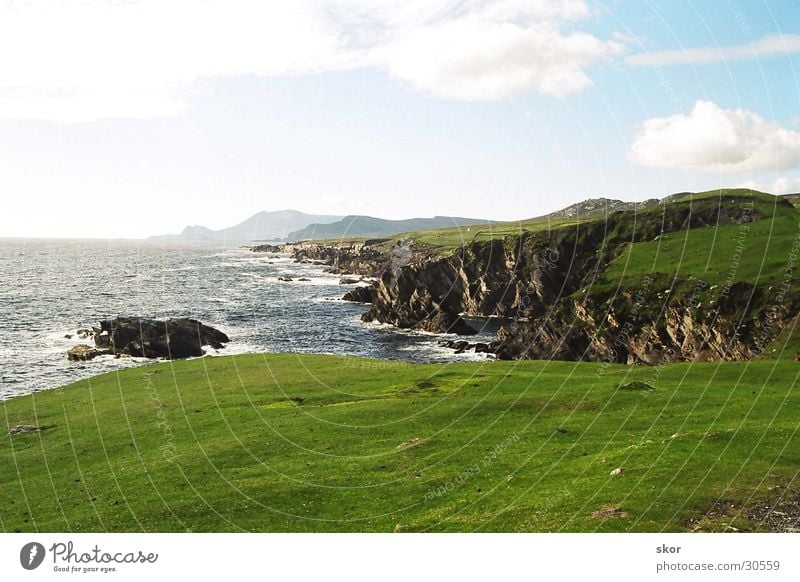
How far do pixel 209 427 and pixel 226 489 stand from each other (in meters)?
13.5

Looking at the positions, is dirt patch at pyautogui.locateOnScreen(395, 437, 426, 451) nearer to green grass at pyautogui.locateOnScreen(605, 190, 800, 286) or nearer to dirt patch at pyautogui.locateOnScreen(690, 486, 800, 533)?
dirt patch at pyautogui.locateOnScreen(690, 486, 800, 533)

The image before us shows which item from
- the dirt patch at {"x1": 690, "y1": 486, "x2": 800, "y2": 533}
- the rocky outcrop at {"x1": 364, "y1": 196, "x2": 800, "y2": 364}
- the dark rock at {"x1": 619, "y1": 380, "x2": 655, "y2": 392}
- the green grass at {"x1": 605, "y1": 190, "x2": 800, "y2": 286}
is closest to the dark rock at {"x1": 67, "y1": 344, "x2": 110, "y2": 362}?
the rocky outcrop at {"x1": 364, "y1": 196, "x2": 800, "y2": 364}

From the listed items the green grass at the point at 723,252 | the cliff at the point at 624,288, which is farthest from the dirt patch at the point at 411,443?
the green grass at the point at 723,252

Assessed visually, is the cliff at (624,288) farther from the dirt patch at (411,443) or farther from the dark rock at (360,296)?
the dirt patch at (411,443)

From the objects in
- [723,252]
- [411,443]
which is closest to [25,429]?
[411,443]

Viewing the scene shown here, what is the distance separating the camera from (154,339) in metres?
97.2

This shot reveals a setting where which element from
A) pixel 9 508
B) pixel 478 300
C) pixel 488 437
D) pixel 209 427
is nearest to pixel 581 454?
pixel 488 437

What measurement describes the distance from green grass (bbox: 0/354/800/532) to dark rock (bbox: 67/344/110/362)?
36.9 meters

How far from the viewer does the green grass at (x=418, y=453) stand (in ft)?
87.1

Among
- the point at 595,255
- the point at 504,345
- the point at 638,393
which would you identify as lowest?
the point at 504,345

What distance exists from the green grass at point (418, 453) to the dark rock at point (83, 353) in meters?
36.9

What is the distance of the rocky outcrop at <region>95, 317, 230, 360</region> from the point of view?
95.6 metres

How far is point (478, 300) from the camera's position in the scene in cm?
14512

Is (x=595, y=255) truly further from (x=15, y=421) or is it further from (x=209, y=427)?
(x=15, y=421)
